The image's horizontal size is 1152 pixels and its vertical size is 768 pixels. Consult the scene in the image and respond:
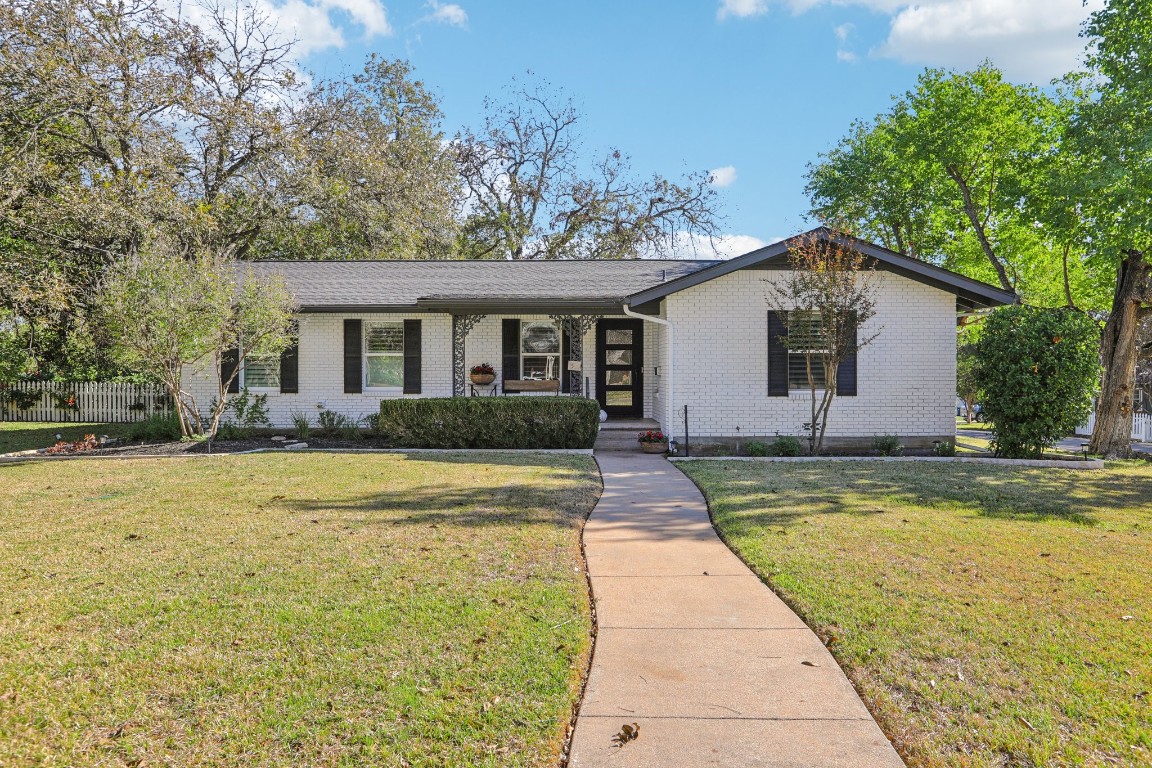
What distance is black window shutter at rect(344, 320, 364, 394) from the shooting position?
49.3ft

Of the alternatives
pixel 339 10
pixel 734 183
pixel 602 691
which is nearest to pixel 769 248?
pixel 602 691

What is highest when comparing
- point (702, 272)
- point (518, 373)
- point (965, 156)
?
point (965, 156)

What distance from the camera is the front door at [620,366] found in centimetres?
1592

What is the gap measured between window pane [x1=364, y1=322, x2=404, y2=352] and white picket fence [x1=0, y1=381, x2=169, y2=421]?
5663 millimetres

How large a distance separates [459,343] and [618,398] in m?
3.98

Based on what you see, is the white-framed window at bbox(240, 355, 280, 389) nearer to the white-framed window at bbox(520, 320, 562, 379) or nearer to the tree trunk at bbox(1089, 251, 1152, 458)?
the white-framed window at bbox(520, 320, 562, 379)

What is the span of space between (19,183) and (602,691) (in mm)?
17219

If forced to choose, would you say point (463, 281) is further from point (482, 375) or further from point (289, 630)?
point (289, 630)

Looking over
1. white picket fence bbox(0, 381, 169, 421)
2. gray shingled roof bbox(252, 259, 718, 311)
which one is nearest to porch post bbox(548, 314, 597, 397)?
gray shingled roof bbox(252, 259, 718, 311)

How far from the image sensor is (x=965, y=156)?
1859cm

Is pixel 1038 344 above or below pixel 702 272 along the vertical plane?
below

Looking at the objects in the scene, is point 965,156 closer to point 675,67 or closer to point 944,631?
point 675,67

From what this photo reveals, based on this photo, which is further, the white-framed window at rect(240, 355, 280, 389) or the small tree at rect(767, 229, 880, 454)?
the white-framed window at rect(240, 355, 280, 389)

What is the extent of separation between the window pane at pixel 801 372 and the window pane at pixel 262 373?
1061 cm
